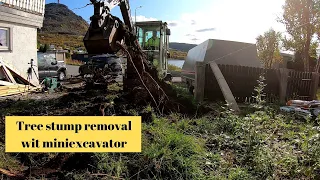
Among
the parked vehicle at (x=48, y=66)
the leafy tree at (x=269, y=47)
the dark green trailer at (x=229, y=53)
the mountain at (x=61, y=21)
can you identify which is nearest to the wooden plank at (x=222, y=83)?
the dark green trailer at (x=229, y=53)

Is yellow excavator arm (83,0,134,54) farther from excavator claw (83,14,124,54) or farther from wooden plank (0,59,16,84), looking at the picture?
wooden plank (0,59,16,84)

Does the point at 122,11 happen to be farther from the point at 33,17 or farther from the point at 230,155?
the point at 33,17

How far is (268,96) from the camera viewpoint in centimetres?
934

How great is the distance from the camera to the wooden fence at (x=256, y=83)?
879cm

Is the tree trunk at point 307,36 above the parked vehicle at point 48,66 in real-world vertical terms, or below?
above

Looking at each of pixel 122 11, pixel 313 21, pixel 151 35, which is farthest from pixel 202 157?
pixel 313 21

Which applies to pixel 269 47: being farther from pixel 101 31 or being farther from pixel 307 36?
pixel 101 31

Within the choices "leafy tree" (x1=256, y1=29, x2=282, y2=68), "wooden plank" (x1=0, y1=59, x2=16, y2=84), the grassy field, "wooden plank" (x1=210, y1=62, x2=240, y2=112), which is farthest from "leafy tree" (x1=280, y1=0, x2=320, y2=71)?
"wooden plank" (x1=0, y1=59, x2=16, y2=84)

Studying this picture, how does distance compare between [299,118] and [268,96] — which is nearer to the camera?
[299,118]

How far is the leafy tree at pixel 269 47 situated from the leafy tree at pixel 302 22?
654 centimetres

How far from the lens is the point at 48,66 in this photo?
14.3 m

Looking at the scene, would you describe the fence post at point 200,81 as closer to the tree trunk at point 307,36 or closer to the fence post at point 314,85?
the fence post at point 314,85

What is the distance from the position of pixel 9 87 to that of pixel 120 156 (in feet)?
26.1

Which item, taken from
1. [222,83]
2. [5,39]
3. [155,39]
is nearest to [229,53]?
[222,83]
